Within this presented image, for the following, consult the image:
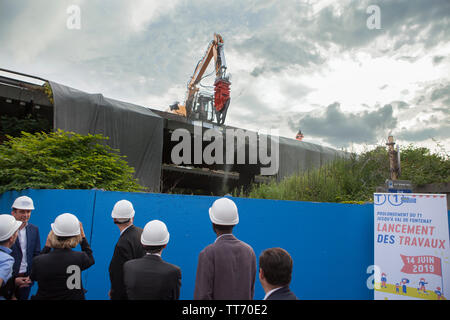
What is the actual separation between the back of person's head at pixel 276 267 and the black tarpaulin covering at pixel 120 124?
31.2 ft

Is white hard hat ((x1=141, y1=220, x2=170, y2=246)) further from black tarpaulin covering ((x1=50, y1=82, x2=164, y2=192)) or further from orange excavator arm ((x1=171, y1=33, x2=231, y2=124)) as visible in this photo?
orange excavator arm ((x1=171, y1=33, x2=231, y2=124))

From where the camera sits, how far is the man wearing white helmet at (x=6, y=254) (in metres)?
2.48

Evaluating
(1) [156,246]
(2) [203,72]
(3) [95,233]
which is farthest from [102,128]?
(2) [203,72]

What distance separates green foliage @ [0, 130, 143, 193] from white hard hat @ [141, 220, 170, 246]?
12.4 feet

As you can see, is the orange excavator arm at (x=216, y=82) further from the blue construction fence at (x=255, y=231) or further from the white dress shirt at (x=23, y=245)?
the white dress shirt at (x=23, y=245)

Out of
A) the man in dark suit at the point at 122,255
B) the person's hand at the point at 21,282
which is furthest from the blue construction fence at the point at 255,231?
the man in dark suit at the point at 122,255

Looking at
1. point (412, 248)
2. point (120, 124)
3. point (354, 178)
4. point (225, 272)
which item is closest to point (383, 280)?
point (412, 248)

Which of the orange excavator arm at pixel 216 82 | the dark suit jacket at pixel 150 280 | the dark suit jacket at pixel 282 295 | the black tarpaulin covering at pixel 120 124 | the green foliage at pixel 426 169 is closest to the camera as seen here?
the dark suit jacket at pixel 282 295

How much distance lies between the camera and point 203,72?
21109mm

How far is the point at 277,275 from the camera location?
2049mm

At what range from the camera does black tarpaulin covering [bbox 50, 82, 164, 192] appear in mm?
9922

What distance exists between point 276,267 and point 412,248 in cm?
418
